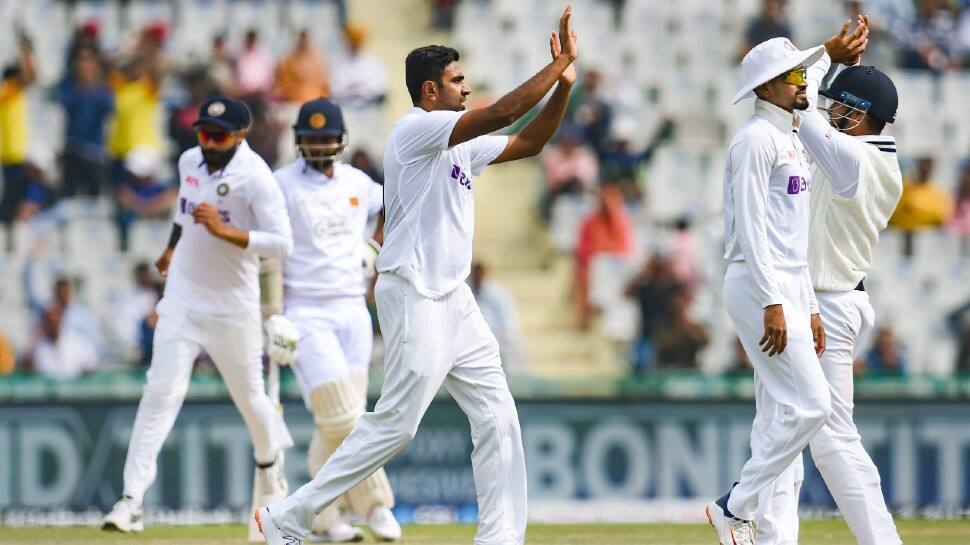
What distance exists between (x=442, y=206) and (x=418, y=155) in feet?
0.76

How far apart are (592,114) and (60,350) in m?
4.99

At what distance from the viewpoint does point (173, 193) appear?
48.3ft

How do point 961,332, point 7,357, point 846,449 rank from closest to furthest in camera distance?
point 846,449 → point 7,357 → point 961,332

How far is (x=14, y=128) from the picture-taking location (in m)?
15.2

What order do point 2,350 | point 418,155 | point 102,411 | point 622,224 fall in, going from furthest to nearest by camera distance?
point 622,224 → point 2,350 → point 102,411 → point 418,155

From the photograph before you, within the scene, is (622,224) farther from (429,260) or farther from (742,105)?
(429,260)

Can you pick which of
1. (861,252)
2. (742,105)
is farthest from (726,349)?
(861,252)

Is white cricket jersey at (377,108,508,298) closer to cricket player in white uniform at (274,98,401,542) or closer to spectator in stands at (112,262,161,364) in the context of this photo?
cricket player in white uniform at (274,98,401,542)

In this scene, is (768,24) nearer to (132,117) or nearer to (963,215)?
(963,215)

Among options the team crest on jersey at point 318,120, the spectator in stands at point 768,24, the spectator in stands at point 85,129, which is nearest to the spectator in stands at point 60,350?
the spectator in stands at point 85,129

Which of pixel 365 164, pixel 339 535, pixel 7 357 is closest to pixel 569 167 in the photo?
pixel 365 164

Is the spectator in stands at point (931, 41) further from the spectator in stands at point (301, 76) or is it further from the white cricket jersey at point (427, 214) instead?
the white cricket jersey at point (427, 214)

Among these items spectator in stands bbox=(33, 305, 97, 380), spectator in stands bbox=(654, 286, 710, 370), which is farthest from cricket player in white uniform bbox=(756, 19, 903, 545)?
spectator in stands bbox=(33, 305, 97, 380)

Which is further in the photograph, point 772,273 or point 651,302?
point 651,302
